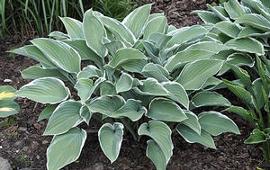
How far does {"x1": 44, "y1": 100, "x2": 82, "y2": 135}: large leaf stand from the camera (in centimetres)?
314

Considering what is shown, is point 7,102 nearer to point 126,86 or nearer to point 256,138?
point 126,86

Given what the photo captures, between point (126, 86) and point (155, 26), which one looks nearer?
point (126, 86)

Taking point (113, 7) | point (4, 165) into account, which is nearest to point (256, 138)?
point (4, 165)

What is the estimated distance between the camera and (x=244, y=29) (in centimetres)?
379

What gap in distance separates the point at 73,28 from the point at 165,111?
2.76 feet

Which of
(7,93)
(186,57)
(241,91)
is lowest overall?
(7,93)

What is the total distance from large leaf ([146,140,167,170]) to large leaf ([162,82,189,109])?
273 millimetres

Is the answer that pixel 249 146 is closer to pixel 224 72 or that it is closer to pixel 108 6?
pixel 224 72

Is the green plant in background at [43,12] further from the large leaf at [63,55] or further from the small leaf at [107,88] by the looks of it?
the small leaf at [107,88]

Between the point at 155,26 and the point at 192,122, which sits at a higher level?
the point at 155,26

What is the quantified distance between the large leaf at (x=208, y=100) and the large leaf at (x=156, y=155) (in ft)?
1.26

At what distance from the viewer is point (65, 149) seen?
308 cm

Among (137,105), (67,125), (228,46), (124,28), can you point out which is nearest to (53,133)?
(67,125)

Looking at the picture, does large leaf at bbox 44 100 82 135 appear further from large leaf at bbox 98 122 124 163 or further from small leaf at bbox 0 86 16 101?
small leaf at bbox 0 86 16 101
